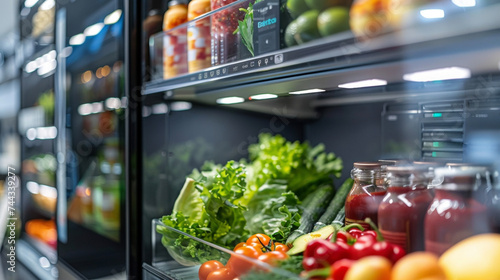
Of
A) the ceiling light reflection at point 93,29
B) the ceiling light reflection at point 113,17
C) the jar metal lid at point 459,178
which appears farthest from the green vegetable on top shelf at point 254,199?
the ceiling light reflection at point 93,29

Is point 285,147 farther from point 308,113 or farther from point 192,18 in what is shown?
point 192,18

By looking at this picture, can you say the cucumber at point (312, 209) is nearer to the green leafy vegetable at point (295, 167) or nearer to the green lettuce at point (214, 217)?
the green leafy vegetable at point (295, 167)

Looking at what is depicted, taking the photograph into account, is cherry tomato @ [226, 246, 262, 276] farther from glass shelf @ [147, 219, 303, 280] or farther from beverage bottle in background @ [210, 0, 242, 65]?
beverage bottle in background @ [210, 0, 242, 65]

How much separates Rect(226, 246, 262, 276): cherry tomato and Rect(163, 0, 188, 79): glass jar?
712 millimetres

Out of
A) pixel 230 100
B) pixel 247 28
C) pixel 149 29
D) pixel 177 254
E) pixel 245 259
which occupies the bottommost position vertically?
pixel 177 254

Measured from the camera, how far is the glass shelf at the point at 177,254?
4.44 feet

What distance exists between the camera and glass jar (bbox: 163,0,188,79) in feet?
5.32

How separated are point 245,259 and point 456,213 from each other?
0.48 meters

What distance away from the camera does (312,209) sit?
5.11ft

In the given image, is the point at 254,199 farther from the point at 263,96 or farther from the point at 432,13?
the point at 432,13

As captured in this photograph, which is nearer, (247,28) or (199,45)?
(247,28)

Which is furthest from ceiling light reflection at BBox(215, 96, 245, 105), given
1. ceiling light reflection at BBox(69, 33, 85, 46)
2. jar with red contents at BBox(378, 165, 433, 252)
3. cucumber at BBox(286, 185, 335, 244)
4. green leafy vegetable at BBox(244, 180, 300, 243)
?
ceiling light reflection at BBox(69, 33, 85, 46)

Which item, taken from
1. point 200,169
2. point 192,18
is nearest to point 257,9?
point 192,18

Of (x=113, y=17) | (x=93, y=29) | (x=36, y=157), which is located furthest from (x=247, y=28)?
(x=36, y=157)
